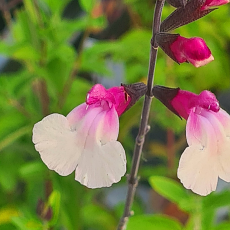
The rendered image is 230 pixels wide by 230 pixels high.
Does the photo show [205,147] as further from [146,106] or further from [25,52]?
[25,52]

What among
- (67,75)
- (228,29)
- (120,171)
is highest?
(228,29)

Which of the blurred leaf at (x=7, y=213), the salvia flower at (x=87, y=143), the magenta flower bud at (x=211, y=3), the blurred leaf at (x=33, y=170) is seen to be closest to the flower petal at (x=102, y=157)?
the salvia flower at (x=87, y=143)

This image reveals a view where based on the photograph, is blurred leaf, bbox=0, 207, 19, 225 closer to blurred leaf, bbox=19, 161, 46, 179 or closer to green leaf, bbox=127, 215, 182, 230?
blurred leaf, bbox=19, 161, 46, 179

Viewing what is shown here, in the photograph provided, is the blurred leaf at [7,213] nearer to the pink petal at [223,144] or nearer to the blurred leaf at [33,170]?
the blurred leaf at [33,170]

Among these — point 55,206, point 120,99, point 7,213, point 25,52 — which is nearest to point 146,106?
point 120,99

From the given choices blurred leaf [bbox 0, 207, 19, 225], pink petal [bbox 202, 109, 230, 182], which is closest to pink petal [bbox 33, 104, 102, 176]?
pink petal [bbox 202, 109, 230, 182]

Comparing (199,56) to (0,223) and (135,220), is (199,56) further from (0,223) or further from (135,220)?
(0,223)

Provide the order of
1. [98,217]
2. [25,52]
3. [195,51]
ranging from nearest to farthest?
[195,51] < [25,52] < [98,217]

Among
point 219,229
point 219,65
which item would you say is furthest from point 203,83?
point 219,229
